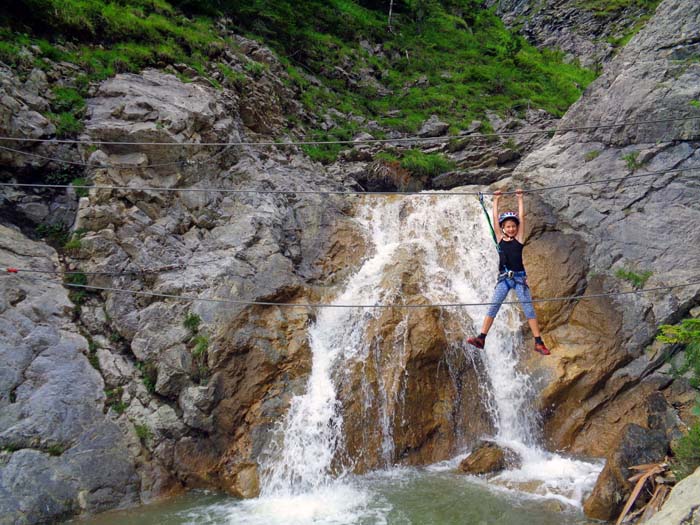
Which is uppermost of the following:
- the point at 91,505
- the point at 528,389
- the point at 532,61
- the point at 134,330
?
the point at 532,61

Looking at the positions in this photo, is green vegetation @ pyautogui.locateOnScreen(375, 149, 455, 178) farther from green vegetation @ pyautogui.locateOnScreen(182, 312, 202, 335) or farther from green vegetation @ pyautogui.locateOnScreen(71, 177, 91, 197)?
green vegetation @ pyautogui.locateOnScreen(182, 312, 202, 335)

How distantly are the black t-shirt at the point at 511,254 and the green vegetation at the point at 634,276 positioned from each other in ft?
15.1

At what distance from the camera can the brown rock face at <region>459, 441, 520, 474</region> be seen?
837 cm

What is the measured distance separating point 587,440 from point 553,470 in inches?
55.1

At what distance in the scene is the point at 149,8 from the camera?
1695 centimetres

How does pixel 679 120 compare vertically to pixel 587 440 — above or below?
above

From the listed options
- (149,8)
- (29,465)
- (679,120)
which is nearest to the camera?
(29,465)

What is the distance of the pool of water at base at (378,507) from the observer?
7.00 meters

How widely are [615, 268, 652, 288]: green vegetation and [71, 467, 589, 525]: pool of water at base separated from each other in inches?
216

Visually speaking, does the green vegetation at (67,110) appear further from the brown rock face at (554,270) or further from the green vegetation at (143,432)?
the brown rock face at (554,270)

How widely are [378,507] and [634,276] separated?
757 centimetres

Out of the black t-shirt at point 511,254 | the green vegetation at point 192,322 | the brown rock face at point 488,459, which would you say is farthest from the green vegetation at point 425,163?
the brown rock face at point 488,459

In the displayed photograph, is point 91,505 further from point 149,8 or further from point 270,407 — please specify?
point 149,8

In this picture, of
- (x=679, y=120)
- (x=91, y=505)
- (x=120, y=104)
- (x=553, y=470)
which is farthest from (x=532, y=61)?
(x=91, y=505)
